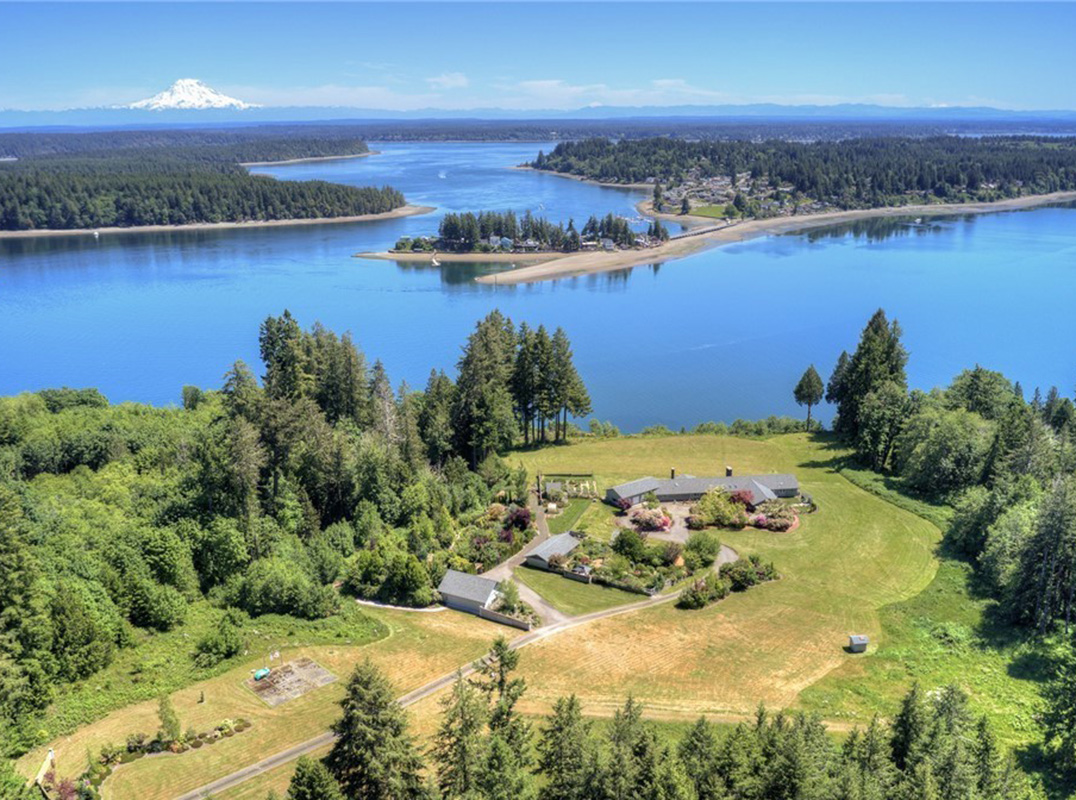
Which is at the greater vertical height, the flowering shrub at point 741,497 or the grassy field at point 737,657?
the flowering shrub at point 741,497

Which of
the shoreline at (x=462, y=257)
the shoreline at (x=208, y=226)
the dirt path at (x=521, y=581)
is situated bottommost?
the dirt path at (x=521, y=581)

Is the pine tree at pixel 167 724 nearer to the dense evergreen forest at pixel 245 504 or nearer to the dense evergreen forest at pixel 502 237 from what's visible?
the dense evergreen forest at pixel 245 504

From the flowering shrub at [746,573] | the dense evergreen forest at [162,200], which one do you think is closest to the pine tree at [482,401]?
the flowering shrub at [746,573]

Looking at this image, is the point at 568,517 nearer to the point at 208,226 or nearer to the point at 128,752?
the point at 128,752

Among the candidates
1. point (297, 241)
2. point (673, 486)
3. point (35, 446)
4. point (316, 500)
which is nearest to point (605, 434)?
point (673, 486)

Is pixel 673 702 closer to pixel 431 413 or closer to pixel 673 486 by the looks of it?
pixel 673 486

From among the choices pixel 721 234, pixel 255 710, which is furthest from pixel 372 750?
pixel 721 234

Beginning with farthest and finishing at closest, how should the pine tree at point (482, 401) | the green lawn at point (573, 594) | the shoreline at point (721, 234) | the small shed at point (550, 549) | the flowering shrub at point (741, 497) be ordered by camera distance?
the shoreline at point (721, 234)
the pine tree at point (482, 401)
the flowering shrub at point (741, 497)
the small shed at point (550, 549)
the green lawn at point (573, 594)
